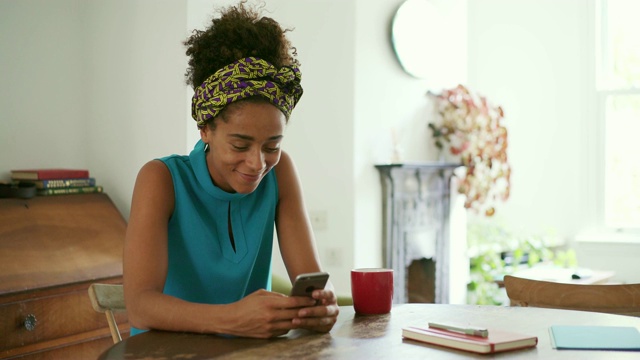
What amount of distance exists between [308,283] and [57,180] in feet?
6.82

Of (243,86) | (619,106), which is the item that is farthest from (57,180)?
(619,106)

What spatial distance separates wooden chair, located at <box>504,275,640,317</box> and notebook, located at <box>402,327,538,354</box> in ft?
2.21

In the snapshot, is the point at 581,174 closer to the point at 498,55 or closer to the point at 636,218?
the point at 636,218

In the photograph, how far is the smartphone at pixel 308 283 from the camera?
5.11 ft

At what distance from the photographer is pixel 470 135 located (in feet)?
16.3

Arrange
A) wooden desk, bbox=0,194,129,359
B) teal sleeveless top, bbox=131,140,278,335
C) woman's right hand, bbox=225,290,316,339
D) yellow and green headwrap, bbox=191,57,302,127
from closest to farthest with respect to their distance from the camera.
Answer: woman's right hand, bbox=225,290,316,339 → yellow and green headwrap, bbox=191,57,302,127 → teal sleeveless top, bbox=131,140,278,335 → wooden desk, bbox=0,194,129,359

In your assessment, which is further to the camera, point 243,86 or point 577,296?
point 577,296

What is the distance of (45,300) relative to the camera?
276 cm

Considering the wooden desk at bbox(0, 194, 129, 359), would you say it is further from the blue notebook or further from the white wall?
the blue notebook

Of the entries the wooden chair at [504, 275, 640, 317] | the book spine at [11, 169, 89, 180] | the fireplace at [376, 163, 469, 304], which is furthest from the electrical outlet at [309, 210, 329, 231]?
the wooden chair at [504, 275, 640, 317]

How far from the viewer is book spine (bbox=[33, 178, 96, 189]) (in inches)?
128

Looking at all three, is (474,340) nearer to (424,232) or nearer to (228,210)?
(228,210)

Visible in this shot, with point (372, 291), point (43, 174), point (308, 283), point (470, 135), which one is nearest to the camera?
point (308, 283)

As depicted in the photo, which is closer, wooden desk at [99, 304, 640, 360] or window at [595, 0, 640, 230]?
wooden desk at [99, 304, 640, 360]
